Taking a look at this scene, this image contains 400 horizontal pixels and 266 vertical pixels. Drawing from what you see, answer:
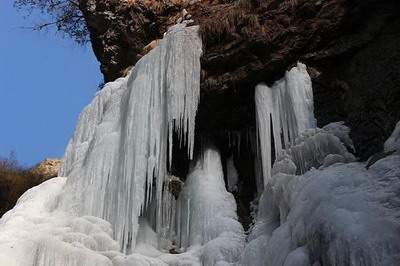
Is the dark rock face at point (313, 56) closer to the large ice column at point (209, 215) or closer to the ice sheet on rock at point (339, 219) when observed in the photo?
the large ice column at point (209, 215)

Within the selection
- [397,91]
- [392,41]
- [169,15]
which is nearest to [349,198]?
[397,91]

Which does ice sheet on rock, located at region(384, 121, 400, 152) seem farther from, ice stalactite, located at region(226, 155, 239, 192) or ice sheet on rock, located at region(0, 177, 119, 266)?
ice stalactite, located at region(226, 155, 239, 192)

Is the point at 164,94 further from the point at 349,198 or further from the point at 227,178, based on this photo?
the point at 349,198

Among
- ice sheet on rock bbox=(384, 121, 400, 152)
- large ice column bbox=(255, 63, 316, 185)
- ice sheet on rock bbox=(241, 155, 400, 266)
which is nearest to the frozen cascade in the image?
large ice column bbox=(255, 63, 316, 185)

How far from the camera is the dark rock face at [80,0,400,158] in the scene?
22.9 feet

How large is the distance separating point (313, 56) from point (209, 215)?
96.3 inches

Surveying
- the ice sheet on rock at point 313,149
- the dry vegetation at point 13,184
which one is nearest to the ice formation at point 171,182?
the ice sheet on rock at point 313,149

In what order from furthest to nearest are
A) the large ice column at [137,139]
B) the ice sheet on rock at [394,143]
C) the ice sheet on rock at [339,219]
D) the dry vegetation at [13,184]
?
the dry vegetation at [13,184]
the large ice column at [137,139]
the ice sheet on rock at [394,143]
the ice sheet on rock at [339,219]

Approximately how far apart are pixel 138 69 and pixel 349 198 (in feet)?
14.8

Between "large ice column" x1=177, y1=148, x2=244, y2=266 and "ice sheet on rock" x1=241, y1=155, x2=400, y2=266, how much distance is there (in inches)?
42.2

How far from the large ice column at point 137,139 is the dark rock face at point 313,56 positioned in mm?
358

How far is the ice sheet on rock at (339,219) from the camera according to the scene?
412 centimetres

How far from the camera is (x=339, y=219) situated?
4422 millimetres

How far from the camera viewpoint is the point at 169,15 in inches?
372
